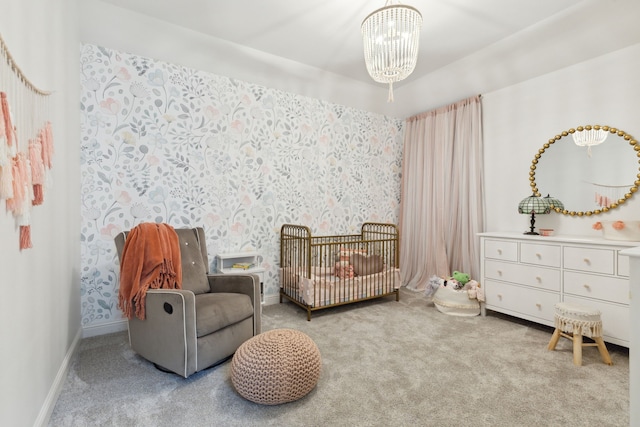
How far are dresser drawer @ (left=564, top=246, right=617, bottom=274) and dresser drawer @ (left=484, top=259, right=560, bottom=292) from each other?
143mm

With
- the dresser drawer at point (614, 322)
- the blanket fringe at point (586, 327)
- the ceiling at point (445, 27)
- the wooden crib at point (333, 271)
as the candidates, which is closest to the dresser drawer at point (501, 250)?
the dresser drawer at point (614, 322)

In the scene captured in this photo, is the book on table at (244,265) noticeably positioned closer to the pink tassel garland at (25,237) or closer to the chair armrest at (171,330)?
the chair armrest at (171,330)

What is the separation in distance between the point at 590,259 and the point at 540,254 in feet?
1.12

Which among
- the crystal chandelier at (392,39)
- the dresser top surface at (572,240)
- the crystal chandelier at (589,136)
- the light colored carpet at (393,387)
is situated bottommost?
the light colored carpet at (393,387)

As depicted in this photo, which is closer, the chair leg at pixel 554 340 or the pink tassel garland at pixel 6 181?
the pink tassel garland at pixel 6 181

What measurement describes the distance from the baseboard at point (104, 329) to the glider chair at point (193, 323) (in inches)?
26.8

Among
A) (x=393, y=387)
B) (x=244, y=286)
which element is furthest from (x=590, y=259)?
(x=244, y=286)

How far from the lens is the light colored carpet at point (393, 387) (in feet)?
5.11

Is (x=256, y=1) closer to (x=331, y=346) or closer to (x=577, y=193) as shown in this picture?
(x=331, y=346)

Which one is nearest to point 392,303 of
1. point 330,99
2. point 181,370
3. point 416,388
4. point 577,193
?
point 416,388

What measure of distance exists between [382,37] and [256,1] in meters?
1.15

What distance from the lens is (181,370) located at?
1862 mm

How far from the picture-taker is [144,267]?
2.07 m

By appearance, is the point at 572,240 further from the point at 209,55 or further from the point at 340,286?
the point at 209,55
